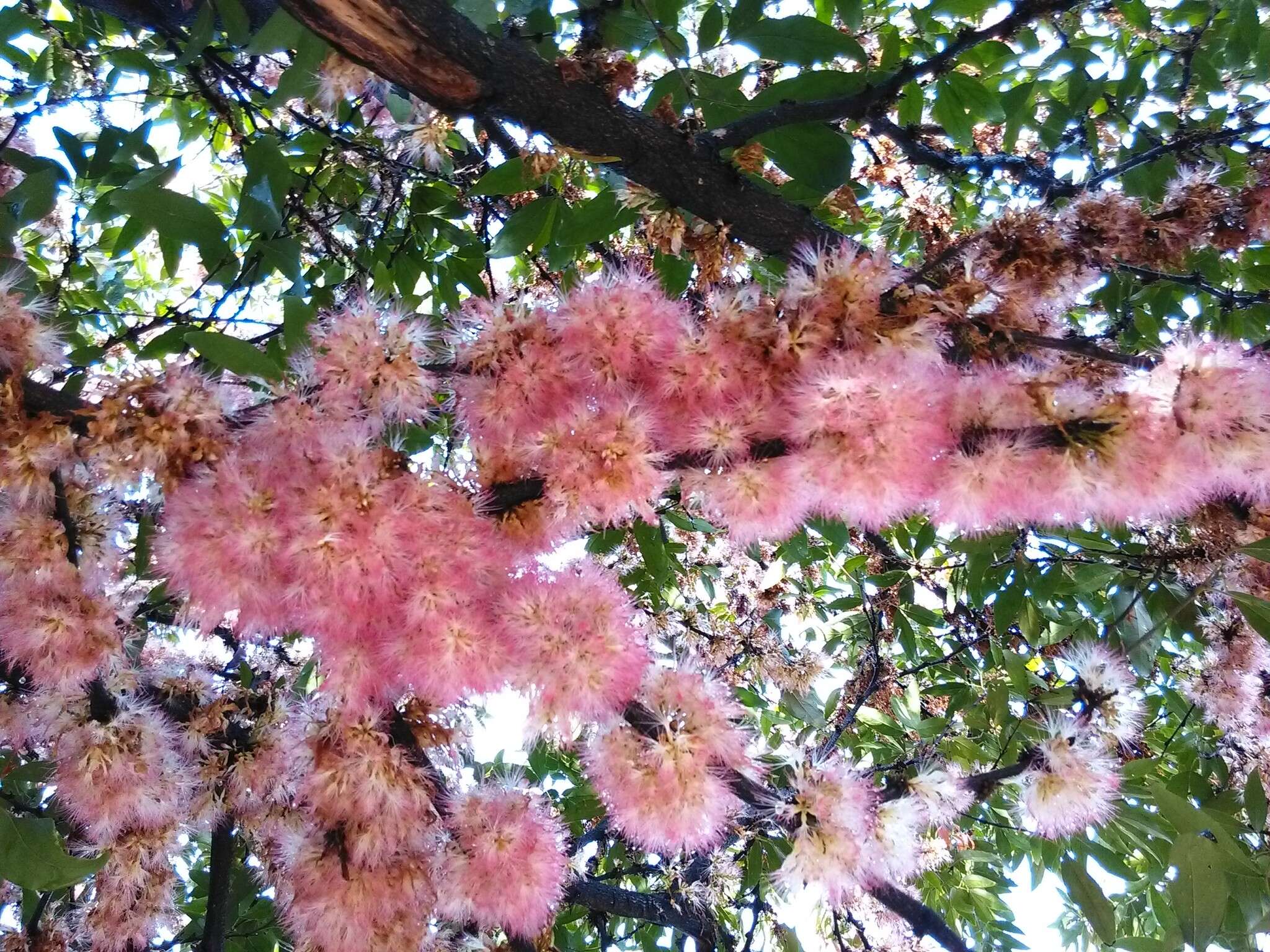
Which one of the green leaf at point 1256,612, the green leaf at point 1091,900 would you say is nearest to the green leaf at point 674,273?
the green leaf at point 1256,612

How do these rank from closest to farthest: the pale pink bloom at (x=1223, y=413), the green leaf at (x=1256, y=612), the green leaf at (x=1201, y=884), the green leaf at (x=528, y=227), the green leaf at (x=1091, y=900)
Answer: the pale pink bloom at (x=1223, y=413) → the green leaf at (x=1201, y=884) → the green leaf at (x=1256, y=612) → the green leaf at (x=1091, y=900) → the green leaf at (x=528, y=227)

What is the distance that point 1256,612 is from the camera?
182 cm

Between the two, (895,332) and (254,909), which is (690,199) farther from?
(254,909)

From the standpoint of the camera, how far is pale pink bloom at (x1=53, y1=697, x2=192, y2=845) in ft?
5.67

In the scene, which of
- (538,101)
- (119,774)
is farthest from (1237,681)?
(119,774)

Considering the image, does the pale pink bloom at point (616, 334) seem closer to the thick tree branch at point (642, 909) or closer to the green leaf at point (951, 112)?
the green leaf at point (951, 112)

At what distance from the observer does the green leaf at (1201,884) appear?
166cm

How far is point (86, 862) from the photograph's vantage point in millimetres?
1664

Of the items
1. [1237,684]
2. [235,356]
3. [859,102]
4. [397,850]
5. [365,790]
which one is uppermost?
[859,102]

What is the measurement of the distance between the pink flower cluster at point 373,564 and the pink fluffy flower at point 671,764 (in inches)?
3.3

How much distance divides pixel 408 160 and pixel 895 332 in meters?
2.07

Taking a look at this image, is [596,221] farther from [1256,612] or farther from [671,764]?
[1256,612]

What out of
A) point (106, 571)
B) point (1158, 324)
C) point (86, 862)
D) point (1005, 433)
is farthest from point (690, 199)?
point (1158, 324)

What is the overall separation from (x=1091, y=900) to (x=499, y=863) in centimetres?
136
